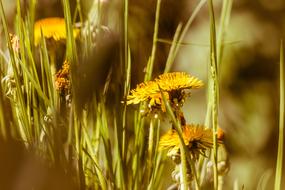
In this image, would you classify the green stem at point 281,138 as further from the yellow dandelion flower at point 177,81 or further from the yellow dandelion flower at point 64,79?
the yellow dandelion flower at point 64,79

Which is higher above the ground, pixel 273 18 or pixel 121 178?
pixel 273 18

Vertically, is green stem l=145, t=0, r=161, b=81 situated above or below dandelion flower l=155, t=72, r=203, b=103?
above

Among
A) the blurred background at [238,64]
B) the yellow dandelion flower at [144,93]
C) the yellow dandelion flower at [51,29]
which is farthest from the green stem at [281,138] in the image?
the yellow dandelion flower at [51,29]

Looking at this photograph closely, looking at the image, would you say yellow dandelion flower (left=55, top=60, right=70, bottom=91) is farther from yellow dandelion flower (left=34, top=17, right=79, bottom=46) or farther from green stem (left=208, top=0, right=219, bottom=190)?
green stem (left=208, top=0, right=219, bottom=190)

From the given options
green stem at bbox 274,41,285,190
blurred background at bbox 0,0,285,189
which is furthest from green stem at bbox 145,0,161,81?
green stem at bbox 274,41,285,190

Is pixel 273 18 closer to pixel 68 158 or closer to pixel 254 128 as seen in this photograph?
pixel 254 128

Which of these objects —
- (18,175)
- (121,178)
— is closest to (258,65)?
(121,178)

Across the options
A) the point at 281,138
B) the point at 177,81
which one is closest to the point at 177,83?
the point at 177,81
